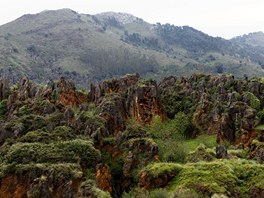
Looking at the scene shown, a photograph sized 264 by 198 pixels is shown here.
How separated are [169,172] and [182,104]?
150ft

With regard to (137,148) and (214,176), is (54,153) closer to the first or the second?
(137,148)

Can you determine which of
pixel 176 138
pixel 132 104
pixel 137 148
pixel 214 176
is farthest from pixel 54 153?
pixel 132 104

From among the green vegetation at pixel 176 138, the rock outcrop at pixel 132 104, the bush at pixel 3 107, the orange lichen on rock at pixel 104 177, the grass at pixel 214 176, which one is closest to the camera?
the grass at pixel 214 176

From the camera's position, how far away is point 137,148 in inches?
1861

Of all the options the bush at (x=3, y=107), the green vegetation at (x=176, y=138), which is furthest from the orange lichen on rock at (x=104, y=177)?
the bush at (x=3, y=107)

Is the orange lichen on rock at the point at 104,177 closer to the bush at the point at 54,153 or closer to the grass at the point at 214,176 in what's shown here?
the bush at the point at 54,153

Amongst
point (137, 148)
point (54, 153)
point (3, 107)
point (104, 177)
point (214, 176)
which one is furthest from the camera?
point (3, 107)

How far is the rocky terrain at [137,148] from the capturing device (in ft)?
123

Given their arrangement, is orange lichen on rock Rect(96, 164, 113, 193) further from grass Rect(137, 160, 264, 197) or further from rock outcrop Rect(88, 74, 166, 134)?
rock outcrop Rect(88, 74, 166, 134)

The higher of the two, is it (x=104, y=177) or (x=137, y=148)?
(x=137, y=148)

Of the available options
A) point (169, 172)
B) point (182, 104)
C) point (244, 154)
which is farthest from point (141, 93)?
point (169, 172)

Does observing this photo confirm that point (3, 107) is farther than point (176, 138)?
Yes

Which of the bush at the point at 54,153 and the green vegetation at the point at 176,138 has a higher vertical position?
the bush at the point at 54,153

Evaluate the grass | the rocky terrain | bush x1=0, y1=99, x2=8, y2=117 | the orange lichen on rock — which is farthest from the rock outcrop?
the grass
